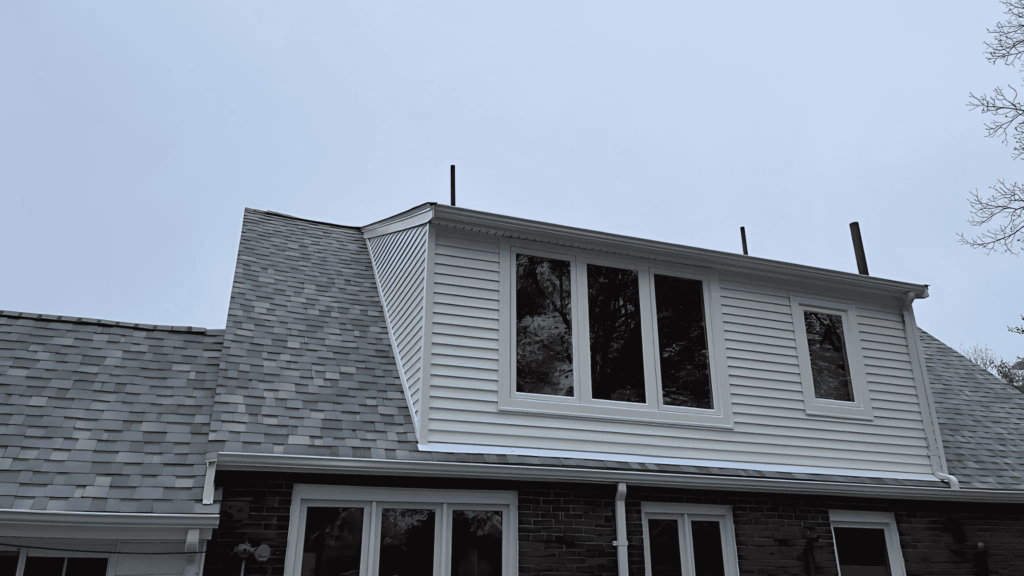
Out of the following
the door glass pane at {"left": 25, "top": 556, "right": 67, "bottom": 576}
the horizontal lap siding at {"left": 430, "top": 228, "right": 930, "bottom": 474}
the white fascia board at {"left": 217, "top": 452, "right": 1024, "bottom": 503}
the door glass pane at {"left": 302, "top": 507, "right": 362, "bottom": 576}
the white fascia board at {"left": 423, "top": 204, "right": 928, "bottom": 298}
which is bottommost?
the door glass pane at {"left": 25, "top": 556, "right": 67, "bottom": 576}

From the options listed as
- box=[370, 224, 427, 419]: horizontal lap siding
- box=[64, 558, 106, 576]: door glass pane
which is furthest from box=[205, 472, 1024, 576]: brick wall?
box=[370, 224, 427, 419]: horizontal lap siding

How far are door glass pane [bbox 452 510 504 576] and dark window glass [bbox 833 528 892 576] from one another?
3.92m

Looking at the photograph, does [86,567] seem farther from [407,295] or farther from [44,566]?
[407,295]

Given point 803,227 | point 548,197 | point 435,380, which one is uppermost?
point 803,227

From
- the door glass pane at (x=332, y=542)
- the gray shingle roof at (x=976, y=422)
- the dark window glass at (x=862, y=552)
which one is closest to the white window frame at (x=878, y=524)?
the dark window glass at (x=862, y=552)

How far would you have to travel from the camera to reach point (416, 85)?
1549 inches

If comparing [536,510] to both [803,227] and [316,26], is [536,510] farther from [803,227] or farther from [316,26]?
[803,227]

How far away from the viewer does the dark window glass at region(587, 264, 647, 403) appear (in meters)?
7.79

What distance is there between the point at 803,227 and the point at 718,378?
54.4 meters

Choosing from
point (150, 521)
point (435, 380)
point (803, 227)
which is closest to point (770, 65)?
point (803, 227)

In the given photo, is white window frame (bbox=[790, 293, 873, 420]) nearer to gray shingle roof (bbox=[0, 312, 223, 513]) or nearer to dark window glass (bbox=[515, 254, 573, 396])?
dark window glass (bbox=[515, 254, 573, 396])

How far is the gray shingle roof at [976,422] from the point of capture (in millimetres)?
8844

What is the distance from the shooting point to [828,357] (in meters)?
8.95

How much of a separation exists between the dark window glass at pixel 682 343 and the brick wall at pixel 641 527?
110cm
